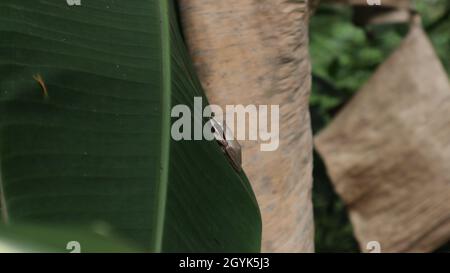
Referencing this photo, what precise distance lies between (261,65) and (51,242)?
26.0 inches

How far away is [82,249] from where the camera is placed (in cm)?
75

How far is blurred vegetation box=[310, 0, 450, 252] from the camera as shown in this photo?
2830 mm

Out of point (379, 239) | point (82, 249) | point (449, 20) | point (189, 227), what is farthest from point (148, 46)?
point (449, 20)

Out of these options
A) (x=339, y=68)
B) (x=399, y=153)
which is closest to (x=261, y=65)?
(x=399, y=153)

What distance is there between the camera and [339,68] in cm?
297

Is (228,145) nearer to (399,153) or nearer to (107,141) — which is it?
(107,141)

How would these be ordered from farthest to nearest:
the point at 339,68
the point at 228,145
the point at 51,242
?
the point at 339,68 → the point at 228,145 → the point at 51,242

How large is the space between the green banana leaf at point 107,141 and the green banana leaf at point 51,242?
0.52 ft

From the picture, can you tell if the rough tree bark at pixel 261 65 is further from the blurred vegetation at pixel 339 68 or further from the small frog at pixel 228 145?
the blurred vegetation at pixel 339 68

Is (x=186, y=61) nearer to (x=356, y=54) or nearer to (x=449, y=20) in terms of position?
(x=356, y=54)

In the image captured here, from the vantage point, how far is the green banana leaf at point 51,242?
0.67m

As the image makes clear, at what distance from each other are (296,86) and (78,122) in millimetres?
488

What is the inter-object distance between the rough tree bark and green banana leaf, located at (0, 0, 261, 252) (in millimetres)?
175

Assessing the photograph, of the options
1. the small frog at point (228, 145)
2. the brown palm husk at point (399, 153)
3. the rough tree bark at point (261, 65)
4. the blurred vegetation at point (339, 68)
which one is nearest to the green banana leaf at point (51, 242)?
the small frog at point (228, 145)
